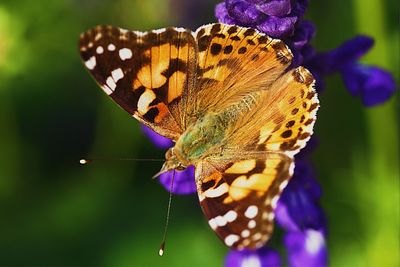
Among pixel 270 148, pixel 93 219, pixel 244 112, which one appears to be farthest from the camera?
pixel 93 219

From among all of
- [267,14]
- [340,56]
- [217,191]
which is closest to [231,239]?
[217,191]

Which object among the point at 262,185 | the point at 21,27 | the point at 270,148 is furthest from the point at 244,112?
the point at 21,27

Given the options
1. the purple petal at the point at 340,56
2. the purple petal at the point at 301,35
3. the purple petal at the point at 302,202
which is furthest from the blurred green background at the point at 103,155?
the purple petal at the point at 301,35

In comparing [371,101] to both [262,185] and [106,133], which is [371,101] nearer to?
Result: [262,185]

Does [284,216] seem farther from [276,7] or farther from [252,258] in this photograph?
[276,7]

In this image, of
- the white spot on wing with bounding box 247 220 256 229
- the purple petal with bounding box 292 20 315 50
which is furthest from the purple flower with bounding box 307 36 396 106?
the white spot on wing with bounding box 247 220 256 229

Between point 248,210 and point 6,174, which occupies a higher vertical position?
point 248,210

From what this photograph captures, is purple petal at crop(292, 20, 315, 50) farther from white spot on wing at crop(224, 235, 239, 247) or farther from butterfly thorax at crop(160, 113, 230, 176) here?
white spot on wing at crop(224, 235, 239, 247)
